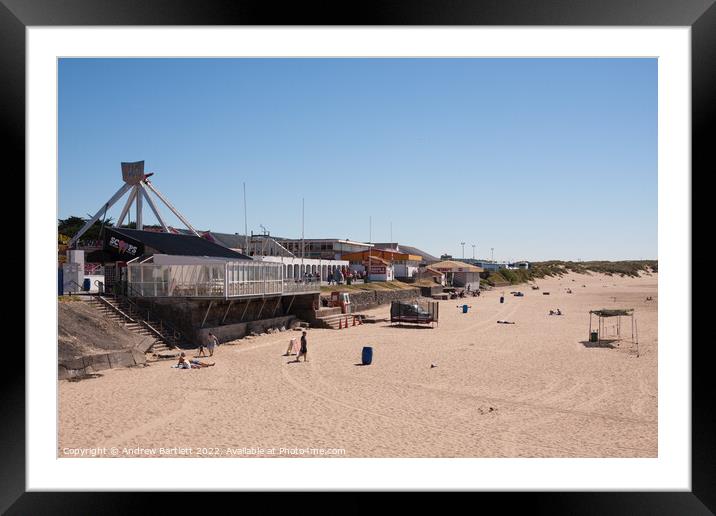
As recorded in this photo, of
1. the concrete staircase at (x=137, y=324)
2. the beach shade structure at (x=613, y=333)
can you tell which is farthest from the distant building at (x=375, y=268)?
the concrete staircase at (x=137, y=324)

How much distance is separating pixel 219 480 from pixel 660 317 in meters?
5.81

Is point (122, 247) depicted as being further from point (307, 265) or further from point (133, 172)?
point (307, 265)

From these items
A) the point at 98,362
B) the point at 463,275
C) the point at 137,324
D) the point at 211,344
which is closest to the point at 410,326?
the point at 211,344

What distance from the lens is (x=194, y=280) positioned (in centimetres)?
1944

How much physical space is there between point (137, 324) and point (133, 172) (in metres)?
12.6

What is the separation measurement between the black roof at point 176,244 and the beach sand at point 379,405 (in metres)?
5.48

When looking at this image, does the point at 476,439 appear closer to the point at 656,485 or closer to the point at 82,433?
the point at 656,485

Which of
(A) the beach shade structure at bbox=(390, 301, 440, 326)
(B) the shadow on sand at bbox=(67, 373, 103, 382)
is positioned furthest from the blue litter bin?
(A) the beach shade structure at bbox=(390, 301, 440, 326)

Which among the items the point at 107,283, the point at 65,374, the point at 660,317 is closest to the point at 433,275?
the point at 107,283

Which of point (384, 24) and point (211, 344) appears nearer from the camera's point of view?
point (384, 24)

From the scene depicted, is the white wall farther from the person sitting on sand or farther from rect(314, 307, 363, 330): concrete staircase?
the person sitting on sand

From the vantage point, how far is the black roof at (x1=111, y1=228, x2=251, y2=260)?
816 inches

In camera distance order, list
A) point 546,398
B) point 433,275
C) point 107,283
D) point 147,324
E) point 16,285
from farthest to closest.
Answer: point 433,275, point 107,283, point 147,324, point 546,398, point 16,285

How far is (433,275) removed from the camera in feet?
187
